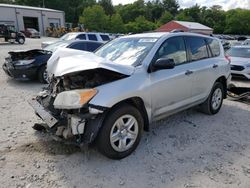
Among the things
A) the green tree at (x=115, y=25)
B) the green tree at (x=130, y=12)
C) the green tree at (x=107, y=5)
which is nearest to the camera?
the green tree at (x=115, y=25)

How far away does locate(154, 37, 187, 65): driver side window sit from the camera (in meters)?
4.46

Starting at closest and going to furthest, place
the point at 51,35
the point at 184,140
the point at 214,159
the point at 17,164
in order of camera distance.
Answer: the point at 17,164
the point at 214,159
the point at 184,140
the point at 51,35

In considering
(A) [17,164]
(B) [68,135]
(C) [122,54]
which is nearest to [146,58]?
(C) [122,54]

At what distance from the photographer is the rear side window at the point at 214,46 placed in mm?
5850

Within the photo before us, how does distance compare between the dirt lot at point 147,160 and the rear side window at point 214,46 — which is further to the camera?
the rear side window at point 214,46

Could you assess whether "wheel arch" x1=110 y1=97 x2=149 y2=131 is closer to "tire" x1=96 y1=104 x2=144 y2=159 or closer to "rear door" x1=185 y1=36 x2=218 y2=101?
"tire" x1=96 y1=104 x2=144 y2=159

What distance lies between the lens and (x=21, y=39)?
28.9 meters

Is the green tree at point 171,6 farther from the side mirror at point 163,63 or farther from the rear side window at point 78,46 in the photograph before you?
the side mirror at point 163,63

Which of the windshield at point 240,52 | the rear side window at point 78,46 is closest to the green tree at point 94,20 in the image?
the windshield at point 240,52

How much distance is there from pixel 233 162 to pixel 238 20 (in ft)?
297

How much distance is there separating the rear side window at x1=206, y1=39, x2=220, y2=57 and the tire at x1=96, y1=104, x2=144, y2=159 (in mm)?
2836

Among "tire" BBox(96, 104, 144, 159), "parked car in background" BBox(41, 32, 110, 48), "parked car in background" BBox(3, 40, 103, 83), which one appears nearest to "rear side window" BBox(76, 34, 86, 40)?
"parked car in background" BBox(41, 32, 110, 48)

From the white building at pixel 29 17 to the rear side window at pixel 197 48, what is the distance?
45.4m

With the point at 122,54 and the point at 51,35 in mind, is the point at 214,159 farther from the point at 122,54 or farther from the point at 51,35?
the point at 51,35
